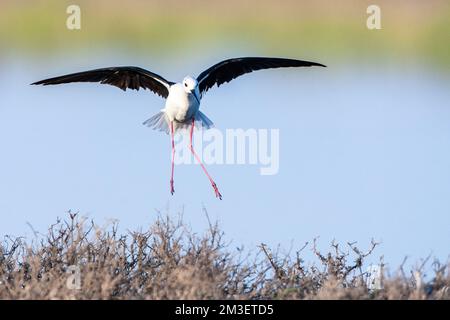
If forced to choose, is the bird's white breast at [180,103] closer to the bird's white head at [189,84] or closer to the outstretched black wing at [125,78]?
the bird's white head at [189,84]

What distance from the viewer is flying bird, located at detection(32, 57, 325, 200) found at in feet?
45.0

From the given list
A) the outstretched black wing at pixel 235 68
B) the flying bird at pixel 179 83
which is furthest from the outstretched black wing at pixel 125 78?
the outstretched black wing at pixel 235 68

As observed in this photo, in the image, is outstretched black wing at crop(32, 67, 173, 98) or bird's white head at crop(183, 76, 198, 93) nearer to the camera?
bird's white head at crop(183, 76, 198, 93)

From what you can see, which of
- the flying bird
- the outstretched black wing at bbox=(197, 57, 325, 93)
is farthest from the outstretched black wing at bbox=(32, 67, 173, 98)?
the outstretched black wing at bbox=(197, 57, 325, 93)

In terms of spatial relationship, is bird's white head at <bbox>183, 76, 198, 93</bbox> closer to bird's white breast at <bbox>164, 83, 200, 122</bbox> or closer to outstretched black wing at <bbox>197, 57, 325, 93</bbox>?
bird's white breast at <bbox>164, 83, 200, 122</bbox>

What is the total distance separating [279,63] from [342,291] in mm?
5702

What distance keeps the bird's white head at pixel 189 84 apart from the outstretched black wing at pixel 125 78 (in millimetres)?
480

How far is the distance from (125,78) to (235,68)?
1200mm

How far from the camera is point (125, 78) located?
560 inches

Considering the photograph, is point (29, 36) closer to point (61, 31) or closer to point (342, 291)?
point (61, 31)

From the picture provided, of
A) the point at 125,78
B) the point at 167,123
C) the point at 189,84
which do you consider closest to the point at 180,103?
the point at 189,84

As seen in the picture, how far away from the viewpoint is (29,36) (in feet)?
84.2

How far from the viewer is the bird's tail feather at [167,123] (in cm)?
1415
